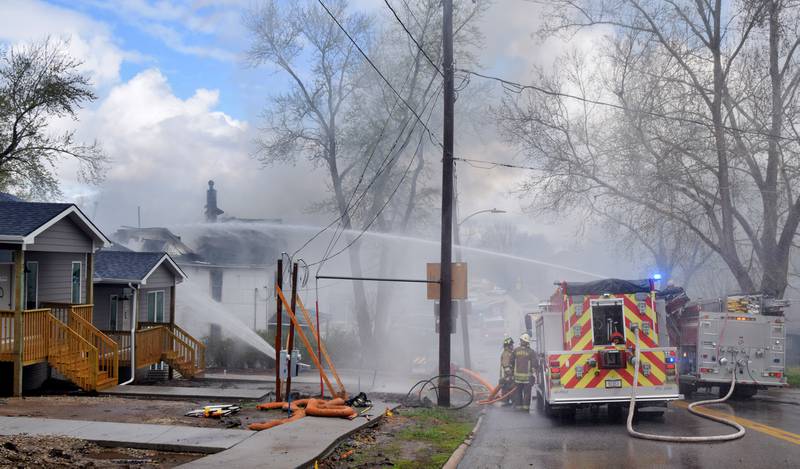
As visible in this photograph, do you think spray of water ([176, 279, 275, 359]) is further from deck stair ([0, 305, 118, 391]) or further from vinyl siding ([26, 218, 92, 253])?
deck stair ([0, 305, 118, 391])

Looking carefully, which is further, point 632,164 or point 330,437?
point 632,164

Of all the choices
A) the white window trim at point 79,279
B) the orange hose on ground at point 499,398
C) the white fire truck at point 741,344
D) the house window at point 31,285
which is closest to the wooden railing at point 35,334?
the house window at point 31,285

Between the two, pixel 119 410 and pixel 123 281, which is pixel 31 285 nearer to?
pixel 123 281

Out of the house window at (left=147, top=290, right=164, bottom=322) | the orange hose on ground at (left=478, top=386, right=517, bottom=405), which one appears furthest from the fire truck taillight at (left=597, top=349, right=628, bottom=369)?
the house window at (left=147, top=290, right=164, bottom=322)

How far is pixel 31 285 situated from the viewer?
18578 mm

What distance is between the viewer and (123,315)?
76.5 ft

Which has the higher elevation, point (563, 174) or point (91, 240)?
point (563, 174)

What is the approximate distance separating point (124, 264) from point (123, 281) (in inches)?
46.6

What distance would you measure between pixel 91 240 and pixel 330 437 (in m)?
11.2

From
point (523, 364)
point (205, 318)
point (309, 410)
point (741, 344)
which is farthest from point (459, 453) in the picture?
point (205, 318)

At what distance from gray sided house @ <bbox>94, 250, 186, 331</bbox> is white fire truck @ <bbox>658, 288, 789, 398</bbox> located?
46.0ft

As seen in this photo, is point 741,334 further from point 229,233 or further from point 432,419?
point 229,233

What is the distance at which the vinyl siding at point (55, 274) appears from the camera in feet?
62.1

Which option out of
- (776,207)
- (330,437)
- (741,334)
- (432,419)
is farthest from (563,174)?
(330,437)
